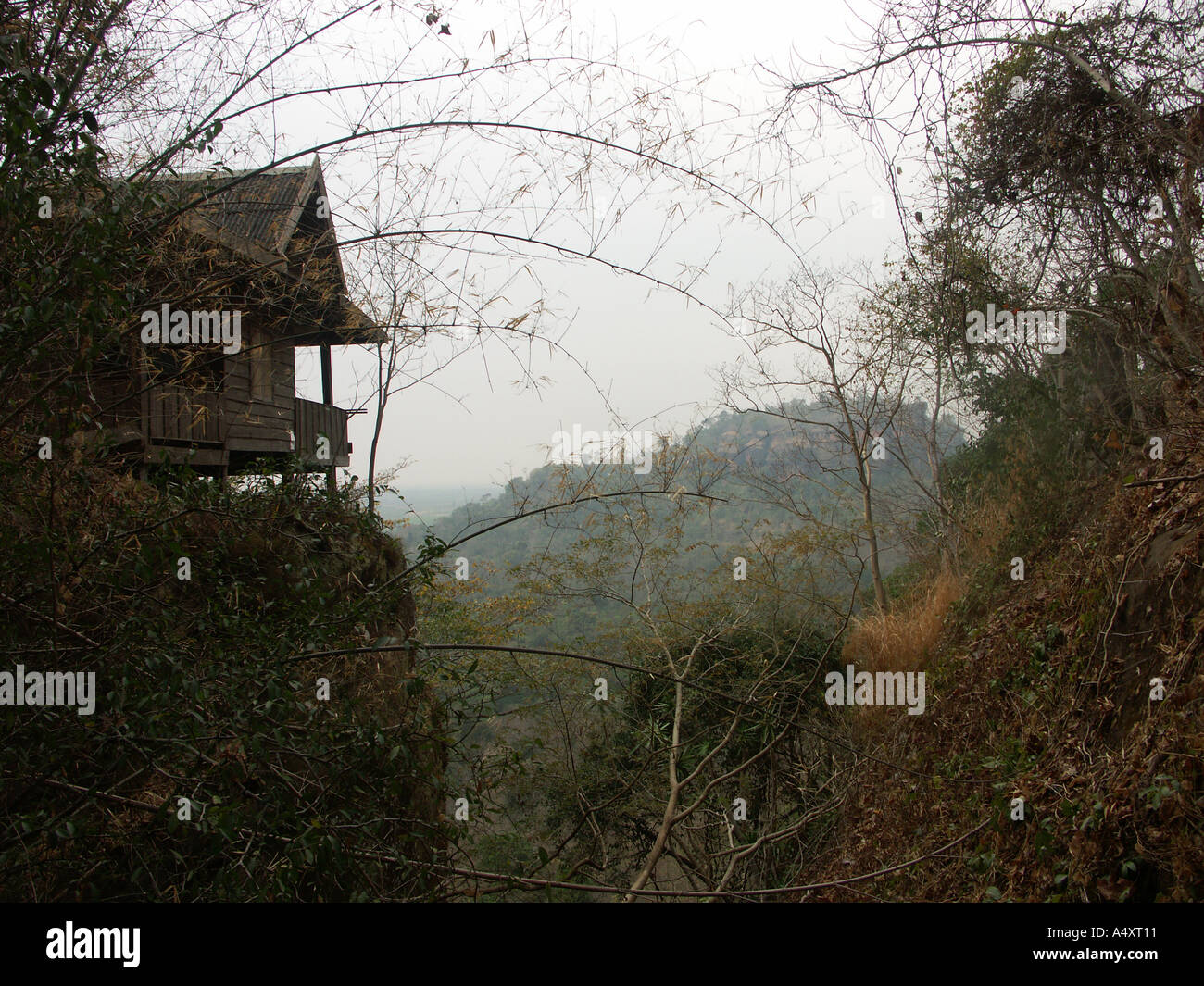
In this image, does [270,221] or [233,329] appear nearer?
[233,329]

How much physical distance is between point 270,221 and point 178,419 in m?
1.82

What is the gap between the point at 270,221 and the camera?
5332 mm

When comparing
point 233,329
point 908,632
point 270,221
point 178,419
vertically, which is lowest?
point 908,632

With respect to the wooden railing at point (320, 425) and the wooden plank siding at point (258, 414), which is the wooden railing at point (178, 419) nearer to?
the wooden plank siding at point (258, 414)

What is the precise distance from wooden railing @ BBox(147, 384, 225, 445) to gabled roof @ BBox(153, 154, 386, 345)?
0.98 m

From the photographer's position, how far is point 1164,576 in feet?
11.1

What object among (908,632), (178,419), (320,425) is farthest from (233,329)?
(908,632)

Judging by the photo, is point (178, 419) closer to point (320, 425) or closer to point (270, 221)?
point (270, 221)

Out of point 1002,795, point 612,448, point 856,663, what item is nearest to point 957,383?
point 856,663

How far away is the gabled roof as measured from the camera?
2.58 meters

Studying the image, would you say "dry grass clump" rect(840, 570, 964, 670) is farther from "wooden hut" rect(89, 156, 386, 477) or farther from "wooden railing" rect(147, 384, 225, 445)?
"wooden railing" rect(147, 384, 225, 445)

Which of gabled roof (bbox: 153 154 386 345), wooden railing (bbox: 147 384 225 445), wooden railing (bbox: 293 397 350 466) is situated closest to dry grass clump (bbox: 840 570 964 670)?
gabled roof (bbox: 153 154 386 345)

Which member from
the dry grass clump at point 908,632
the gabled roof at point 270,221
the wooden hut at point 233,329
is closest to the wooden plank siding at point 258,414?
the wooden hut at point 233,329
